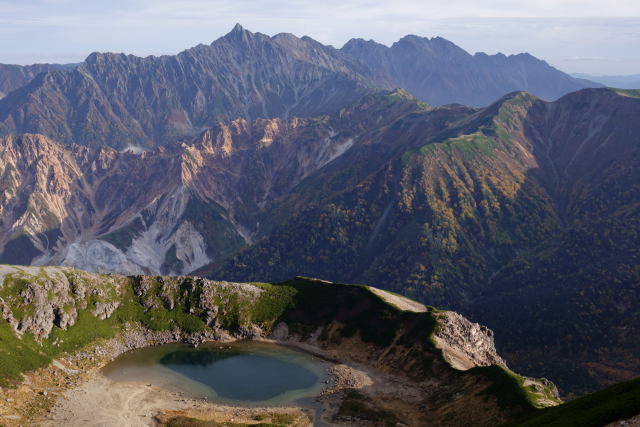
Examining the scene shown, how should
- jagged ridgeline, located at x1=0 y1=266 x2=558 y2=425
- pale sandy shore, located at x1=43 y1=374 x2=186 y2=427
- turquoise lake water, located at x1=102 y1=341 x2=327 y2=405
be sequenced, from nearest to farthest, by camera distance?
1. pale sandy shore, located at x1=43 y1=374 x2=186 y2=427
2. jagged ridgeline, located at x1=0 y1=266 x2=558 y2=425
3. turquoise lake water, located at x1=102 y1=341 x2=327 y2=405

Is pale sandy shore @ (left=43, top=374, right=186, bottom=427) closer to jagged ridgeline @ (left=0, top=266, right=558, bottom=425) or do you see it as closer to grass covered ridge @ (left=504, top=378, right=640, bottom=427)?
jagged ridgeline @ (left=0, top=266, right=558, bottom=425)

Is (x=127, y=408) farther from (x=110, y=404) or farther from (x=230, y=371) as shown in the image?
(x=230, y=371)

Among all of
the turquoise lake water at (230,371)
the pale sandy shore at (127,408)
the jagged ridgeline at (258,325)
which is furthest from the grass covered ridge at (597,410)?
the turquoise lake water at (230,371)

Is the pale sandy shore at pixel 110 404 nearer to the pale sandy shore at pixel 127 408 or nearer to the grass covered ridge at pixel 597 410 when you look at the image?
the pale sandy shore at pixel 127 408

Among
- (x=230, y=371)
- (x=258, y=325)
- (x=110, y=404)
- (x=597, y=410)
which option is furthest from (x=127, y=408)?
(x=597, y=410)

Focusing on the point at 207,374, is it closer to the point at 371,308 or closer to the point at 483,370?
the point at 371,308

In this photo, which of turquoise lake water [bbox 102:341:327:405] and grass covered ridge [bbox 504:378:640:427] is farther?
turquoise lake water [bbox 102:341:327:405]

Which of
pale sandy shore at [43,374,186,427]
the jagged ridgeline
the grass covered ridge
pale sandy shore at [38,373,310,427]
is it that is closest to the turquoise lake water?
pale sandy shore at [43,374,186,427]

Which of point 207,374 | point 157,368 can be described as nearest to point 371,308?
point 207,374

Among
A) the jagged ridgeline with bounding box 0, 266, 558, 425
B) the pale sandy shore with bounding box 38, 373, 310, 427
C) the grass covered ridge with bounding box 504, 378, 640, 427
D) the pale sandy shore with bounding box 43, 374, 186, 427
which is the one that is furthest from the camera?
the jagged ridgeline with bounding box 0, 266, 558, 425
